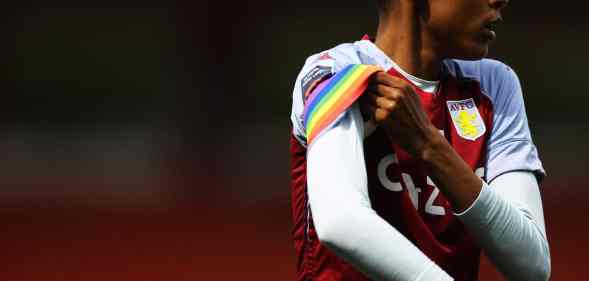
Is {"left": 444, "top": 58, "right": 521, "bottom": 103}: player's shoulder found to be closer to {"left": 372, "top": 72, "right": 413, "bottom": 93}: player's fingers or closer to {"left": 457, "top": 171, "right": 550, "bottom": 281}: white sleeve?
{"left": 457, "top": 171, "right": 550, "bottom": 281}: white sleeve

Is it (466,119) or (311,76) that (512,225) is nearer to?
(466,119)

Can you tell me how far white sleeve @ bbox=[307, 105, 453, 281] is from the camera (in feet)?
4.65

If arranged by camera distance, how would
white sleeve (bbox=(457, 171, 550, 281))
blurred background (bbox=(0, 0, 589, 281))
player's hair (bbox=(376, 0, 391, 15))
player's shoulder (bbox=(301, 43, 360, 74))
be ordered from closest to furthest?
white sleeve (bbox=(457, 171, 550, 281))
player's shoulder (bbox=(301, 43, 360, 74))
player's hair (bbox=(376, 0, 391, 15))
blurred background (bbox=(0, 0, 589, 281))

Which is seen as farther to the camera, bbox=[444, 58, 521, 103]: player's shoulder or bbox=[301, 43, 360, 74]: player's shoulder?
bbox=[444, 58, 521, 103]: player's shoulder

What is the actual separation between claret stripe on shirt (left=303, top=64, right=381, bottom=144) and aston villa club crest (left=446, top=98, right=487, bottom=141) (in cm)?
26

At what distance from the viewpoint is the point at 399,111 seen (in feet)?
4.90

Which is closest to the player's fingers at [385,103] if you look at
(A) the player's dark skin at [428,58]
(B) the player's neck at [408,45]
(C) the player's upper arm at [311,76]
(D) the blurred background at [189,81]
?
(A) the player's dark skin at [428,58]

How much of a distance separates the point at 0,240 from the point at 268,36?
246 inches

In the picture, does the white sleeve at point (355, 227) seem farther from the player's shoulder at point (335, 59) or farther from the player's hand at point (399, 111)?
the player's shoulder at point (335, 59)

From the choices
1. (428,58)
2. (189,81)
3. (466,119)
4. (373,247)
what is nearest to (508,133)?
(466,119)

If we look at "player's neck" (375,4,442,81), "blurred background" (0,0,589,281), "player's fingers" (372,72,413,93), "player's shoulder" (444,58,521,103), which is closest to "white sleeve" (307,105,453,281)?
"player's fingers" (372,72,413,93)

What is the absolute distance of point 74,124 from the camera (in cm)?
1206

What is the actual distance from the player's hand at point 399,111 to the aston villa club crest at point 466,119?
20cm

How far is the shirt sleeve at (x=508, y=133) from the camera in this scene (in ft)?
5.57
